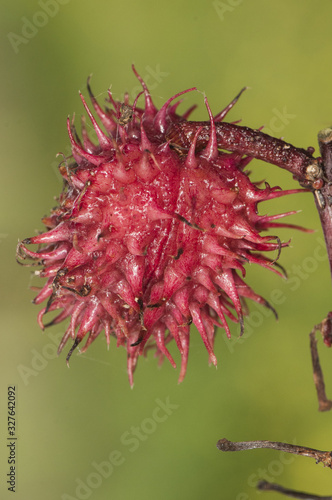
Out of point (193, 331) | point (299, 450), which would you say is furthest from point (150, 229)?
point (193, 331)

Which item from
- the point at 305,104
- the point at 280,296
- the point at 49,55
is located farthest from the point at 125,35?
the point at 280,296

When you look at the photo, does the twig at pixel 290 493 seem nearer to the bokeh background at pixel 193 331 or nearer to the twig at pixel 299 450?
the twig at pixel 299 450

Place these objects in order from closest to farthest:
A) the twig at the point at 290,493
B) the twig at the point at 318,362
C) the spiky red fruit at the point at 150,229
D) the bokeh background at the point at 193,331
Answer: the twig at the point at 290,493 < the spiky red fruit at the point at 150,229 < the twig at the point at 318,362 < the bokeh background at the point at 193,331

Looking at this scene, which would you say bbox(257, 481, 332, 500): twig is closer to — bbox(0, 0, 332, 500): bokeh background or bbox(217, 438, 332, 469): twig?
bbox(217, 438, 332, 469): twig

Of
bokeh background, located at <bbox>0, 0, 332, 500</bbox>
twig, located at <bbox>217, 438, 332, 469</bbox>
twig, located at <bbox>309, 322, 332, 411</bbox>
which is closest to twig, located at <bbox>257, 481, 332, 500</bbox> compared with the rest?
twig, located at <bbox>217, 438, 332, 469</bbox>

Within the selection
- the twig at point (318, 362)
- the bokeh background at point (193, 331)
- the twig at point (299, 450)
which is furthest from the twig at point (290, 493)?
the bokeh background at point (193, 331)
